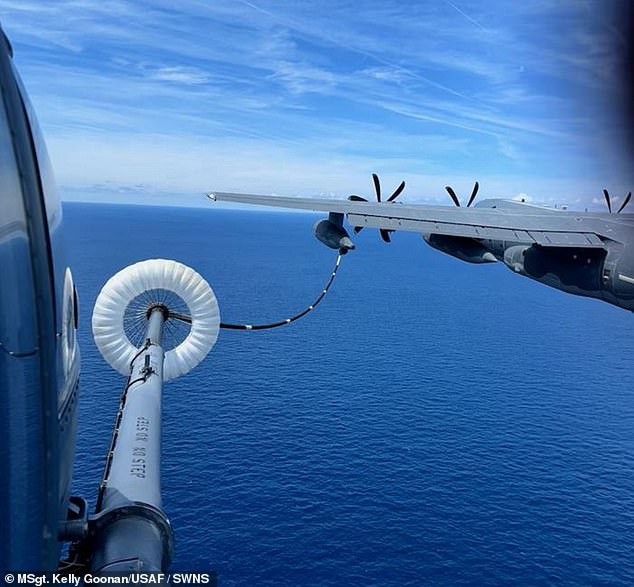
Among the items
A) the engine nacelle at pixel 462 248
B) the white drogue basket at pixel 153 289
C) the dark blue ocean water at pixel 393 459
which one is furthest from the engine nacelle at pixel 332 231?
the dark blue ocean water at pixel 393 459

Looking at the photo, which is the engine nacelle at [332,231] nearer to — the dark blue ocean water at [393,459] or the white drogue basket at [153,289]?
the white drogue basket at [153,289]

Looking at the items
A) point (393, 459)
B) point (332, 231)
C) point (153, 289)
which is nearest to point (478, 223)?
point (332, 231)

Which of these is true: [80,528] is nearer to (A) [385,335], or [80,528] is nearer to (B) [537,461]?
(B) [537,461]

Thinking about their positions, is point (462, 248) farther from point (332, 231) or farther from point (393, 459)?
point (393, 459)

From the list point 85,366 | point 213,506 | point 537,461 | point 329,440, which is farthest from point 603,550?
point 85,366

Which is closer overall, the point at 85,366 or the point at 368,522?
the point at 368,522

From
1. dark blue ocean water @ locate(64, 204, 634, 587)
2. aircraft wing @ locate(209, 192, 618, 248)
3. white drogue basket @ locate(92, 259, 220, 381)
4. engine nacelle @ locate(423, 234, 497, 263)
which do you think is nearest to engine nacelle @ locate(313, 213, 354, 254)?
A: aircraft wing @ locate(209, 192, 618, 248)

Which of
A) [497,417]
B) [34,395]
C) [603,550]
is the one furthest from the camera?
[497,417]
